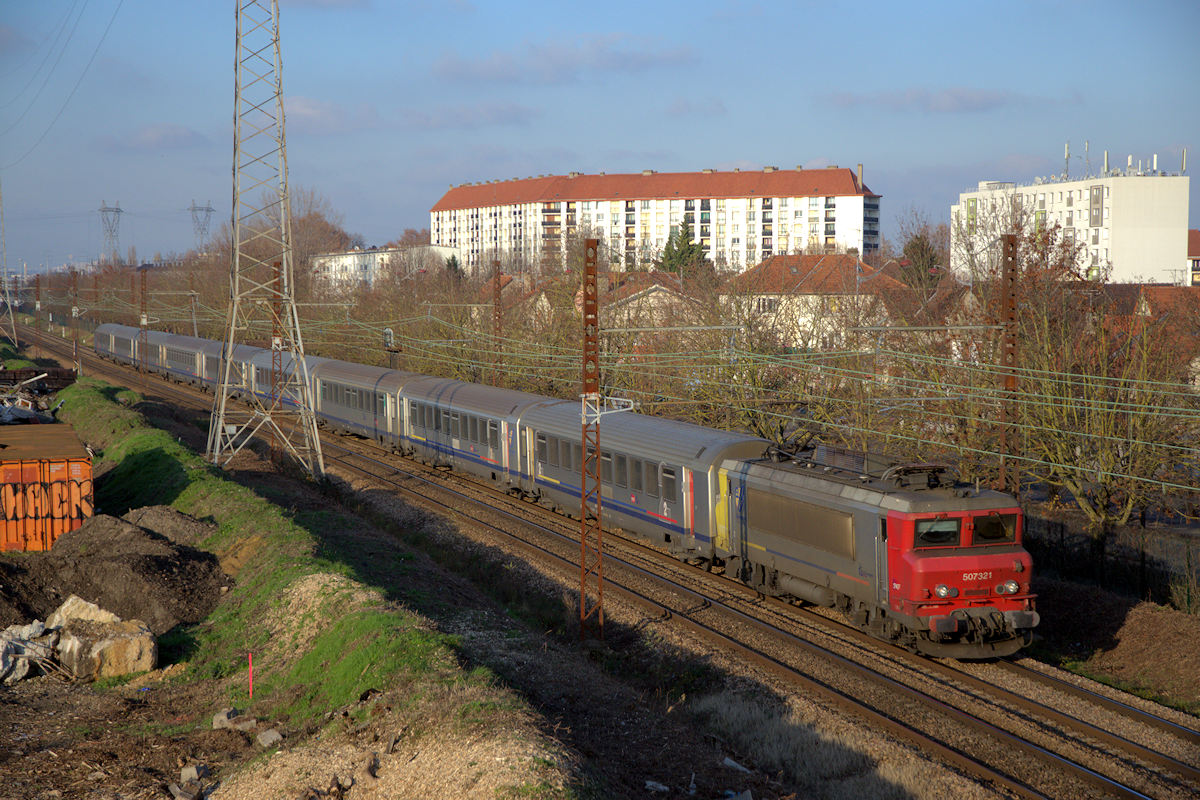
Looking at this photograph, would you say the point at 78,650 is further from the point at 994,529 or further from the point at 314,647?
the point at 994,529

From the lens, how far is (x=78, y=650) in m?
15.7

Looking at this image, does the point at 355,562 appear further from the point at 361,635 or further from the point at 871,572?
the point at 871,572

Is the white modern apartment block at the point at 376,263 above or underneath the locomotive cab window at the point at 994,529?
above

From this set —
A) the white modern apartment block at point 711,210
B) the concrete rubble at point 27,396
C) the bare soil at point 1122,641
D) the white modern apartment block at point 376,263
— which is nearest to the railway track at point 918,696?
the bare soil at point 1122,641

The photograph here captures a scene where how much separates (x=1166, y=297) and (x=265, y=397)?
41565mm

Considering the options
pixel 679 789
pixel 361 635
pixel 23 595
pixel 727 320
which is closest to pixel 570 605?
pixel 361 635

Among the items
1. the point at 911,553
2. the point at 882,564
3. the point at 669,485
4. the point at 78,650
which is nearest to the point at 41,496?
the point at 78,650

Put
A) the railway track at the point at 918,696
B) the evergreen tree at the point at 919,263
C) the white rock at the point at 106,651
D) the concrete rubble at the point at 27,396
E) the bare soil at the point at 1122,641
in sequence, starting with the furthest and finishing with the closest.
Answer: the evergreen tree at the point at 919,263 → the concrete rubble at the point at 27,396 → the bare soil at the point at 1122,641 → the white rock at the point at 106,651 → the railway track at the point at 918,696

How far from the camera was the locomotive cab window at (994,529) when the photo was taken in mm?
15484

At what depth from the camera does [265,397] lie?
154 ft

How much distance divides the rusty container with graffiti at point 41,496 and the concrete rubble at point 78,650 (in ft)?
24.3

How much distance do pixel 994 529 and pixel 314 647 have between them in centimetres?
1116

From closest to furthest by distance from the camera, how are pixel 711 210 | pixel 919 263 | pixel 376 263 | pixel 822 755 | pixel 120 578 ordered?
pixel 822 755 → pixel 120 578 → pixel 919 263 → pixel 711 210 → pixel 376 263

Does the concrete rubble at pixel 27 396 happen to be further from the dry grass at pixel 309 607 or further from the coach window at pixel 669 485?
the coach window at pixel 669 485
